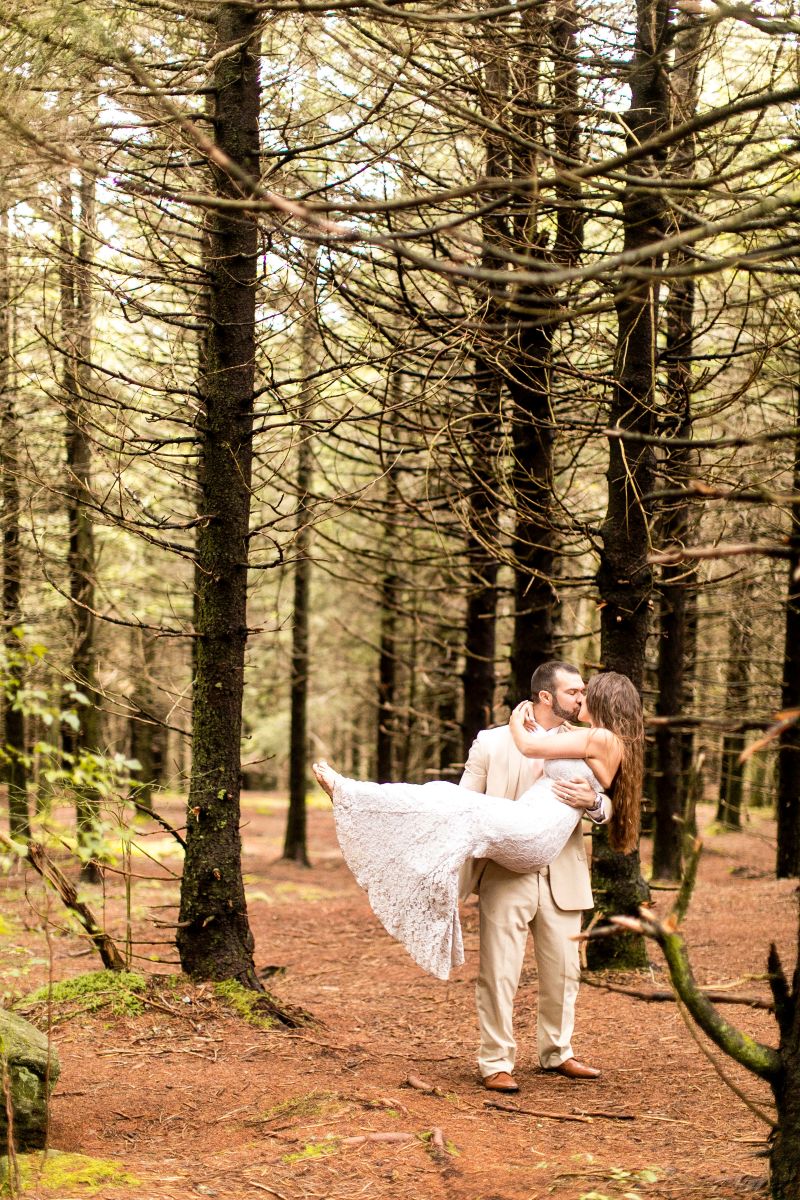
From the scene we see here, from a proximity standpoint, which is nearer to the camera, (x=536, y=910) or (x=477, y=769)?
(x=536, y=910)

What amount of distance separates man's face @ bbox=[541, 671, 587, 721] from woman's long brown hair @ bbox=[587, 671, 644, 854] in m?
0.06

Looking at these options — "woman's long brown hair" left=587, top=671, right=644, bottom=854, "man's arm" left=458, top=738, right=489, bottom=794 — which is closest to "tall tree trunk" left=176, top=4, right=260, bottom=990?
"man's arm" left=458, top=738, right=489, bottom=794

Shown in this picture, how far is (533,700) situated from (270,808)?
22759mm

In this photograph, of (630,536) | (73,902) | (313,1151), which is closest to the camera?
(313,1151)

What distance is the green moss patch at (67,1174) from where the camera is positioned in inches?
147

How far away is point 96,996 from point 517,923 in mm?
2620

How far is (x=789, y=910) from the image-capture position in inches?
423

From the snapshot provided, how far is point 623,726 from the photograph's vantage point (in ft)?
18.2

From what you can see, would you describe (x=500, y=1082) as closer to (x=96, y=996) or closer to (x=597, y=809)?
(x=597, y=809)

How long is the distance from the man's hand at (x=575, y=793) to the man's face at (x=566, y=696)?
0.41 meters

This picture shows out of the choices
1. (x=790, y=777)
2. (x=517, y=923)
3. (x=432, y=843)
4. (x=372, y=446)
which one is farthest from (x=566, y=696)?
(x=790, y=777)

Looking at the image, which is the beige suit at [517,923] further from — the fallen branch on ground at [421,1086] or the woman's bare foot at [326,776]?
the woman's bare foot at [326,776]

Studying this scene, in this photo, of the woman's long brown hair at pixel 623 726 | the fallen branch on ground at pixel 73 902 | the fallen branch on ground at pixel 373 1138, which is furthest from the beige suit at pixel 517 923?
the fallen branch on ground at pixel 73 902

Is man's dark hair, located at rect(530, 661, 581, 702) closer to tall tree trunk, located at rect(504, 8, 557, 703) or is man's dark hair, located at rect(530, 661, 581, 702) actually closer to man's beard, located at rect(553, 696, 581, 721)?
man's beard, located at rect(553, 696, 581, 721)
